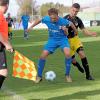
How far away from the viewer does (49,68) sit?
1391cm

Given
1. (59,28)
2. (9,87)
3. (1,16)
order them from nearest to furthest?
(1,16) < (9,87) < (59,28)

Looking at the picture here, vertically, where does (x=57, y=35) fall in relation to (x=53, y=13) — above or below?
below

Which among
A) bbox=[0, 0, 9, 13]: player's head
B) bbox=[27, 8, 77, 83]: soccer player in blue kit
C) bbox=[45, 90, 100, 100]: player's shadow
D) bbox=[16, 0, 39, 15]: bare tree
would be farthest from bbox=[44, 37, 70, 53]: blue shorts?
bbox=[16, 0, 39, 15]: bare tree

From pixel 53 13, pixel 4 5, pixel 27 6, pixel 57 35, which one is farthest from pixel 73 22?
pixel 27 6

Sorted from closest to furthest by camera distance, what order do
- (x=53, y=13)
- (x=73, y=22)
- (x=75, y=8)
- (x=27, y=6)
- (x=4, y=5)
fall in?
1. (x=4, y=5)
2. (x=53, y=13)
3. (x=75, y=8)
4. (x=73, y=22)
5. (x=27, y=6)

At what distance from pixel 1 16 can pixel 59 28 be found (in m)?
3.24

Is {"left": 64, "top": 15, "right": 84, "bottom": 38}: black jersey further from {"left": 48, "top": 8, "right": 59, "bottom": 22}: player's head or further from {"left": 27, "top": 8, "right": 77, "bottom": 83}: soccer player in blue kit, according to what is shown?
{"left": 48, "top": 8, "right": 59, "bottom": 22}: player's head

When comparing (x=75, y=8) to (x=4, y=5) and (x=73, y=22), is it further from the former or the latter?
(x=4, y=5)

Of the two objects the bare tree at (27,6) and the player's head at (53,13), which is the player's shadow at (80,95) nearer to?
the player's head at (53,13)

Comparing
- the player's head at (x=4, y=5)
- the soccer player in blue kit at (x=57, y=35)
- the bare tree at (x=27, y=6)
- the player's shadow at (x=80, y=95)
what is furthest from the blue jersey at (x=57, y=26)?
the bare tree at (x=27, y=6)

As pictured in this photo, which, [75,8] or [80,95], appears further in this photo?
[75,8]

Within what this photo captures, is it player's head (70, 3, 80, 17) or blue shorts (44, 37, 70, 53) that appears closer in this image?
blue shorts (44, 37, 70, 53)

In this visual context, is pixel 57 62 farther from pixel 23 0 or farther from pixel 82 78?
pixel 23 0

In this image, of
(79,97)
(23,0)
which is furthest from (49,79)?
(23,0)
